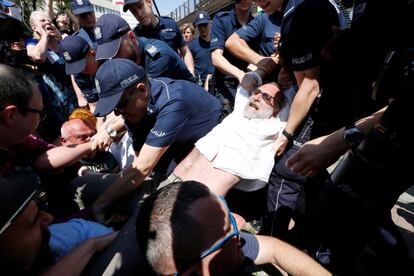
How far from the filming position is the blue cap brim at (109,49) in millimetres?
2721

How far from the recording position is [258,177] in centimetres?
229

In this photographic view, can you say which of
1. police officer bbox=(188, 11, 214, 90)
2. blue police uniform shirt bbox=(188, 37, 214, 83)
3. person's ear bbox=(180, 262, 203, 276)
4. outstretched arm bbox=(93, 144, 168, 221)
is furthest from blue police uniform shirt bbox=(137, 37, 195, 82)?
blue police uniform shirt bbox=(188, 37, 214, 83)

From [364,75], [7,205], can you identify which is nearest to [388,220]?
[364,75]

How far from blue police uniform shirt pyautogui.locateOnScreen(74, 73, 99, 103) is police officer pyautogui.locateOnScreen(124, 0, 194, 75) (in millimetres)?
886

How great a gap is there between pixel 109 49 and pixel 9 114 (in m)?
1.33

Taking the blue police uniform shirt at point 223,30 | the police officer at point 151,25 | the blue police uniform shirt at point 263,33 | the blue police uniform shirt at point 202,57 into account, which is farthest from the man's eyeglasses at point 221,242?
the blue police uniform shirt at point 202,57

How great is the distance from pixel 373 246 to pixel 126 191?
1.63 m

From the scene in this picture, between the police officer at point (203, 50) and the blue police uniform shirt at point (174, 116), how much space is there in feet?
10.6

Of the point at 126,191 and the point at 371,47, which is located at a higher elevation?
the point at 371,47

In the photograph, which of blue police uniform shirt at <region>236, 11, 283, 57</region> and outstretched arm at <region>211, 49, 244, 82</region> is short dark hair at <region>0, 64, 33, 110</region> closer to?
outstretched arm at <region>211, 49, 244, 82</region>

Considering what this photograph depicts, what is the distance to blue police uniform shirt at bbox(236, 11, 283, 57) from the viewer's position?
2.71m

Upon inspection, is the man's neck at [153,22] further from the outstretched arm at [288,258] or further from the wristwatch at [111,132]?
the outstretched arm at [288,258]

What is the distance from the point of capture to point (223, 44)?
3430 millimetres

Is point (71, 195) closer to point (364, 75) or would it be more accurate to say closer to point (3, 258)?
point (3, 258)
